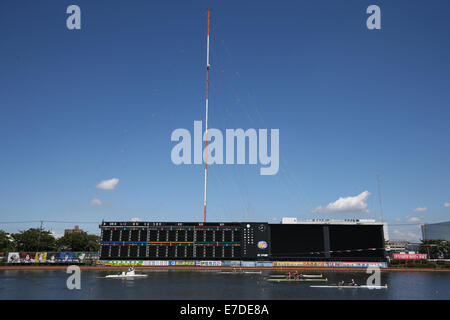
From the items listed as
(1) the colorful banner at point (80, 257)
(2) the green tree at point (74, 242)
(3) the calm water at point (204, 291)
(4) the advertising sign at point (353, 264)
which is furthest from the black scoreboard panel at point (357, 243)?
(2) the green tree at point (74, 242)

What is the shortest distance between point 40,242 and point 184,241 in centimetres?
5978

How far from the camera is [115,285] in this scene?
54344 millimetres

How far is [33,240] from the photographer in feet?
356

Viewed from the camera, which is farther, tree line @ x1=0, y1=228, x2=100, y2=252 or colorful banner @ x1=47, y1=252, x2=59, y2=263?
tree line @ x1=0, y1=228, x2=100, y2=252

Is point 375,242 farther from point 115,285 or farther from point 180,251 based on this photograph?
point 115,285

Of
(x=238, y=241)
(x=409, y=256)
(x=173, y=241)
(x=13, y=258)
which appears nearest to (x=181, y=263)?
(x=173, y=241)

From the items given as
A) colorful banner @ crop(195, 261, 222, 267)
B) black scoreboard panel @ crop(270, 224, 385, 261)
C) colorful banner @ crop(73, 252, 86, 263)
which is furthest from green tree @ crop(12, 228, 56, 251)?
black scoreboard panel @ crop(270, 224, 385, 261)

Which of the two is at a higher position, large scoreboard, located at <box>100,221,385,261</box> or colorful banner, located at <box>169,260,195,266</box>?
large scoreboard, located at <box>100,221,385,261</box>

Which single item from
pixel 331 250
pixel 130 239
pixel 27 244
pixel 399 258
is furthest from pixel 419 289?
pixel 27 244

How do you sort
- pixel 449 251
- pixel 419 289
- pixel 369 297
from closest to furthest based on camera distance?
pixel 369 297 < pixel 419 289 < pixel 449 251

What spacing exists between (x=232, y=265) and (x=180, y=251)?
14.7 meters

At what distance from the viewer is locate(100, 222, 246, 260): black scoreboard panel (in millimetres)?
83625

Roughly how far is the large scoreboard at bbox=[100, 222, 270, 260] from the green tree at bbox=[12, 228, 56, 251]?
39353 mm

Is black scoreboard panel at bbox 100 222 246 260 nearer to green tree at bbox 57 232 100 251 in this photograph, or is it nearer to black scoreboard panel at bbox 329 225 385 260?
black scoreboard panel at bbox 329 225 385 260
